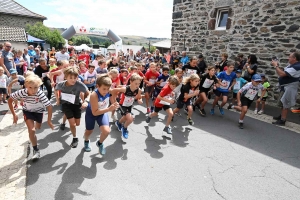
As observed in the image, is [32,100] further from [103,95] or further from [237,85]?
[237,85]

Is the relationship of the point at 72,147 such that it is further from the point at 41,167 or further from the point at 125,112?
the point at 125,112

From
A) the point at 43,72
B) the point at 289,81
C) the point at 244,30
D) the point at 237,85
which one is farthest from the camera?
the point at 244,30

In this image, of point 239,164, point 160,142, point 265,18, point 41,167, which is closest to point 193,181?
point 239,164

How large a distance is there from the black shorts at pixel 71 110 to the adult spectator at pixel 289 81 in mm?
5109

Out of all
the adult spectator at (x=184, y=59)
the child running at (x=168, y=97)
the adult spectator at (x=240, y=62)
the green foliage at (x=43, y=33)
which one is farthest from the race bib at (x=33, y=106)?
the green foliage at (x=43, y=33)

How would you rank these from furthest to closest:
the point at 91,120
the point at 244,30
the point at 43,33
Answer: the point at 43,33, the point at 244,30, the point at 91,120

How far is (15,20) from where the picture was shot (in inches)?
1033

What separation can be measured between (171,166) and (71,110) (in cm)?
212

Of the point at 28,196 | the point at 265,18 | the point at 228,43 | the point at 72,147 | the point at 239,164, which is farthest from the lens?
the point at 228,43

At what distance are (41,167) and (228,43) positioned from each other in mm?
8316

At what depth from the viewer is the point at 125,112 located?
439 cm

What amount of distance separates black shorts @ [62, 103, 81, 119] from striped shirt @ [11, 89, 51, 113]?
1.41 ft

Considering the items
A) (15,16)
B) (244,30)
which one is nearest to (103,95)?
(244,30)

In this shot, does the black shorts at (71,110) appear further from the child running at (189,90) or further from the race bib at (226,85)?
the race bib at (226,85)
